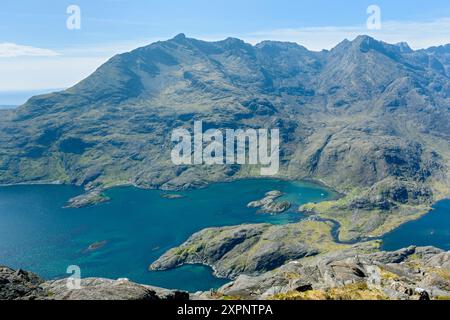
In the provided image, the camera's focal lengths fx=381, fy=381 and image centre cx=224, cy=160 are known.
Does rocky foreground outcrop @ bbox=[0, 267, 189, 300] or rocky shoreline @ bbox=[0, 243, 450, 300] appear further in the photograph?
rocky shoreline @ bbox=[0, 243, 450, 300]

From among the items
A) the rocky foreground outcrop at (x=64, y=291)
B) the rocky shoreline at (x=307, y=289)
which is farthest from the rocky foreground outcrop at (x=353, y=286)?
the rocky foreground outcrop at (x=64, y=291)

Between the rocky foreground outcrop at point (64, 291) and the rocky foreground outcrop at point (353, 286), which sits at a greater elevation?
the rocky foreground outcrop at point (64, 291)

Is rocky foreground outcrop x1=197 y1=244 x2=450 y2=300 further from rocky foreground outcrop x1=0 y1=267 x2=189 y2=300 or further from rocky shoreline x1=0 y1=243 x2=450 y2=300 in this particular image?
rocky foreground outcrop x1=0 y1=267 x2=189 y2=300

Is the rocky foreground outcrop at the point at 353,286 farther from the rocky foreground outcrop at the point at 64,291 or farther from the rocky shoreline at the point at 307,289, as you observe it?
the rocky foreground outcrop at the point at 64,291

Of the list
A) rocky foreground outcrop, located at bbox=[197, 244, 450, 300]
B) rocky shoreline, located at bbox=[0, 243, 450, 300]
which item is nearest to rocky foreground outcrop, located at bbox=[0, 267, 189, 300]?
rocky shoreline, located at bbox=[0, 243, 450, 300]

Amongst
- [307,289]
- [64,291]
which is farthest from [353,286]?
[64,291]

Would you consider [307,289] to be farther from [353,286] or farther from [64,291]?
[64,291]
